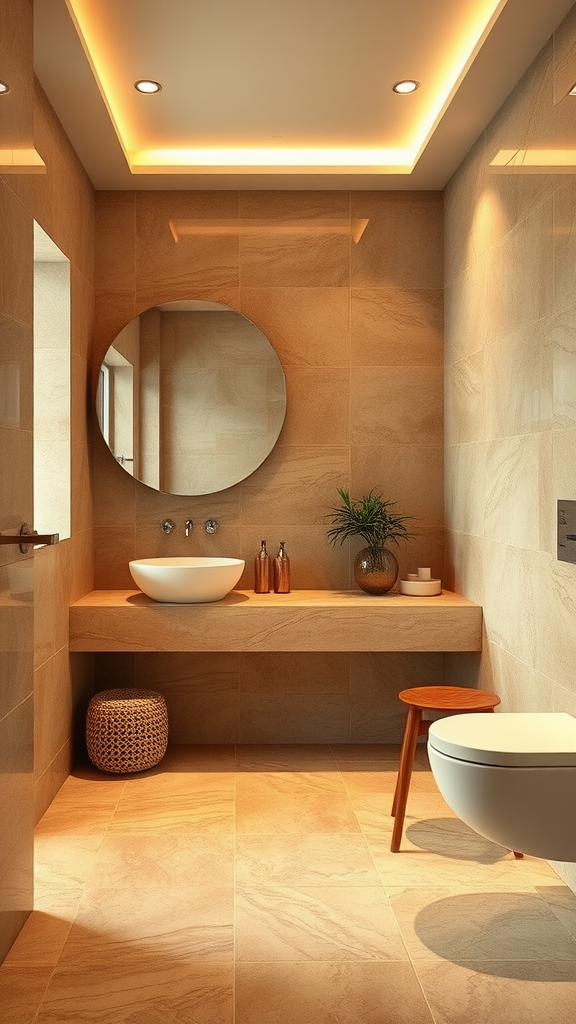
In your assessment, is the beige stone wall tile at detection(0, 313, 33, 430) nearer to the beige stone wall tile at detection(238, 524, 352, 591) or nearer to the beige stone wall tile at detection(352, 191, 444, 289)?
the beige stone wall tile at detection(238, 524, 352, 591)

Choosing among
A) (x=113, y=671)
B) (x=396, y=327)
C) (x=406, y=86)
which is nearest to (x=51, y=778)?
(x=113, y=671)

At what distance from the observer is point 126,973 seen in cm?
206

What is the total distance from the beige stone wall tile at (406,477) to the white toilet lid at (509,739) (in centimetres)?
171

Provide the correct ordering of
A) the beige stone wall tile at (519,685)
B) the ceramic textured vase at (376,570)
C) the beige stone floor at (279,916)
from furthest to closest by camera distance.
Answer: the ceramic textured vase at (376,570)
the beige stone wall tile at (519,685)
the beige stone floor at (279,916)

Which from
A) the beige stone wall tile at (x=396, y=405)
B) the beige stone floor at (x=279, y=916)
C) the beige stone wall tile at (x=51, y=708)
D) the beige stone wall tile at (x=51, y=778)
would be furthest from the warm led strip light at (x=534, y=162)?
the beige stone wall tile at (x=51, y=778)

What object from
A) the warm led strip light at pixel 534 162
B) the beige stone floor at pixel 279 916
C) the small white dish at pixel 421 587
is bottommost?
the beige stone floor at pixel 279 916

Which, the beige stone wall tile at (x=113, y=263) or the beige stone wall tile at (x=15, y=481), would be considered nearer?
the beige stone wall tile at (x=15, y=481)

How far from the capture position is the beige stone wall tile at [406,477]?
3998 mm

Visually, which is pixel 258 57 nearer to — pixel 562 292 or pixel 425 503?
pixel 562 292

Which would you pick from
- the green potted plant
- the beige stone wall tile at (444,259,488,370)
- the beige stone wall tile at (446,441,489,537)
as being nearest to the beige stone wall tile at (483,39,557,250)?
the beige stone wall tile at (444,259,488,370)

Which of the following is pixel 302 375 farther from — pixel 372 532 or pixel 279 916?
pixel 279 916

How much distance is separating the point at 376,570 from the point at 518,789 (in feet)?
5.82

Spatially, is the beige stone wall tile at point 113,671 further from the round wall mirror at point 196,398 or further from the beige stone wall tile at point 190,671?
the round wall mirror at point 196,398

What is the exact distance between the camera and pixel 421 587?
3.71 meters
